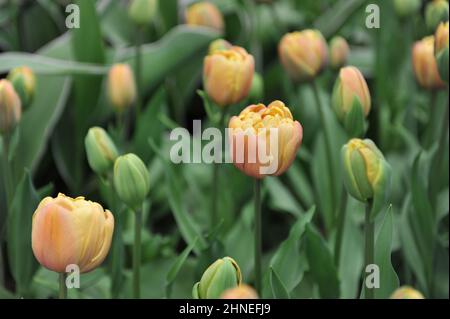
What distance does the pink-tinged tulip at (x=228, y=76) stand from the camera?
87 centimetres

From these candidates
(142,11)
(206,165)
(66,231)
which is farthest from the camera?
(206,165)

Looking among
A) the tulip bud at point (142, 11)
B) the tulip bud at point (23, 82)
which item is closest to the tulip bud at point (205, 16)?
Result: the tulip bud at point (142, 11)

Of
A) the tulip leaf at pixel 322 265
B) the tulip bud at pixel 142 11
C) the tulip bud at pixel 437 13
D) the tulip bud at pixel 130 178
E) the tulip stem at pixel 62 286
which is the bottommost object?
the tulip leaf at pixel 322 265

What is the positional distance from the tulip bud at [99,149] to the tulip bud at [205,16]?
1.42 feet

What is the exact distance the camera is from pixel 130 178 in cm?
79

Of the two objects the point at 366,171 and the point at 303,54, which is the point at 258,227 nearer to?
the point at 366,171

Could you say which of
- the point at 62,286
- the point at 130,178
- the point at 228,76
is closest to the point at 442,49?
the point at 228,76

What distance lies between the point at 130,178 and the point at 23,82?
263 mm

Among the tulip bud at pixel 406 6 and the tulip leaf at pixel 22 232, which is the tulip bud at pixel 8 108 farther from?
the tulip bud at pixel 406 6

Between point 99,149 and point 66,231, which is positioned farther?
point 99,149

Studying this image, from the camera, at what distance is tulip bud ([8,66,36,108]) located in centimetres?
99

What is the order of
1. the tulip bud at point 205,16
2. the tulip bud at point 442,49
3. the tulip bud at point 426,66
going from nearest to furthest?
the tulip bud at point 442,49, the tulip bud at point 426,66, the tulip bud at point 205,16

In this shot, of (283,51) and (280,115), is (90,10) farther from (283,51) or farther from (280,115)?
(280,115)
